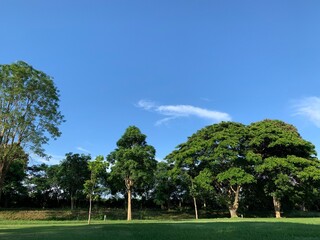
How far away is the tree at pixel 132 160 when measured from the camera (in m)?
34.4

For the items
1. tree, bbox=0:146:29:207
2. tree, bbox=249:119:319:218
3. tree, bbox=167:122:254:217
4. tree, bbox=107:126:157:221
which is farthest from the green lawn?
tree, bbox=0:146:29:207

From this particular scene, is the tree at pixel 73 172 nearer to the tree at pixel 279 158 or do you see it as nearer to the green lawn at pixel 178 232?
the tree at pixel 279 158

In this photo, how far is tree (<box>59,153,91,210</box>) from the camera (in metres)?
47.3

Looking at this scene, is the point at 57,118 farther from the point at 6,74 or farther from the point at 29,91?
the point at 6,74

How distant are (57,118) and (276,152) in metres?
27.5

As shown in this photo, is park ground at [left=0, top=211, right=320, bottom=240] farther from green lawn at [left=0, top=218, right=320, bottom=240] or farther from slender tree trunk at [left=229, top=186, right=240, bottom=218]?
slender tree trunk at [left=229, top=186, right=240, bottom=218]

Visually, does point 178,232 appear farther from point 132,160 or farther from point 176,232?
point 132,160

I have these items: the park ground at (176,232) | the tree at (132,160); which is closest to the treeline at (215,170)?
the tree at (132,160)

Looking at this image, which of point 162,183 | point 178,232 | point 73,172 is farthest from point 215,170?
point 178,232

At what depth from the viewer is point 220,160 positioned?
39.2 m

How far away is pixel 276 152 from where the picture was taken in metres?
40.8

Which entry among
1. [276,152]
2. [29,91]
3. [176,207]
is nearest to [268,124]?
[276,152]

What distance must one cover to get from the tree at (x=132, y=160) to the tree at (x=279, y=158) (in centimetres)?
1278

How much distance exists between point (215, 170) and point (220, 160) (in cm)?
183
